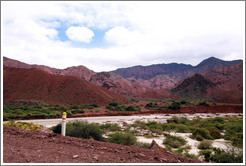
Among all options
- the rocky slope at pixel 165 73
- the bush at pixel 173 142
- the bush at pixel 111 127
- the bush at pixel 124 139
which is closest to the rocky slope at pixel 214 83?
the rocky slope at pixel 165 73

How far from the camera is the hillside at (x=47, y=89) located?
170 ft

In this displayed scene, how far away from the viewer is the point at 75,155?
486 centimetres

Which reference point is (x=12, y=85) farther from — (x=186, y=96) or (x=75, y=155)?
(x=186, y=96)

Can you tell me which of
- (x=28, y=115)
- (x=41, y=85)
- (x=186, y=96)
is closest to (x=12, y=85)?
(x=41, y=85)

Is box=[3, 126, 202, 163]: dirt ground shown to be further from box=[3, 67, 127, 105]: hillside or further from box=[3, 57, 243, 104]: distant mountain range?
box=[3, 57, 243, 104]: distant mountain range

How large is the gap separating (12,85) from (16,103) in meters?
16.4

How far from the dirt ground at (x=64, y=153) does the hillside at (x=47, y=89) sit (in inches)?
1805

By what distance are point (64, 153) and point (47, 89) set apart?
5649cm

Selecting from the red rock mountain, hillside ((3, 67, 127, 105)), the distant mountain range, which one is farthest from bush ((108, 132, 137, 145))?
the red rock mountain

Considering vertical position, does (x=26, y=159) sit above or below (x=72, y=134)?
above

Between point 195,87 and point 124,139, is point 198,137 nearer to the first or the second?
point 124,139

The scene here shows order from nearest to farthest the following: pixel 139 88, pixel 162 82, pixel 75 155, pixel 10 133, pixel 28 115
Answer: pixel 75 155, pixel 10 133, pixel 28 115, pixel 139 88, pixel 162 82

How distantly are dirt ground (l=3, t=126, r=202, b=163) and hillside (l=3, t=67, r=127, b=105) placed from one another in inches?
1805

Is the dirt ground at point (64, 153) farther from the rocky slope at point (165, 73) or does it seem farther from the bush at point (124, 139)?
the rocky slope at point (165, 73)
